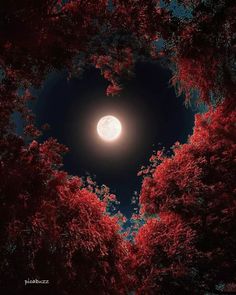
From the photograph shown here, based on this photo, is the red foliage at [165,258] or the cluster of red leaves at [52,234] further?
the red foliage at [165,258]

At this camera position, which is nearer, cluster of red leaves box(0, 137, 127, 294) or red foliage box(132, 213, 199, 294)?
cluster of red leaves box(0, 137, 127, 294)

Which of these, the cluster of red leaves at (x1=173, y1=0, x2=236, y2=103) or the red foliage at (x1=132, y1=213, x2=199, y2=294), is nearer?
the cluster of red leaves at (x1=173, y1=0, x2=236, y2=103)

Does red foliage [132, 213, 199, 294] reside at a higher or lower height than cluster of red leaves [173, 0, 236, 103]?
lower

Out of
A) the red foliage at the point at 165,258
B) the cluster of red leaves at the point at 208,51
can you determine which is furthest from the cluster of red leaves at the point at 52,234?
the cluster of red leaves at the point at 208,51

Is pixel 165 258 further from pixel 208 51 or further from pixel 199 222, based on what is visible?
pixel 208 51

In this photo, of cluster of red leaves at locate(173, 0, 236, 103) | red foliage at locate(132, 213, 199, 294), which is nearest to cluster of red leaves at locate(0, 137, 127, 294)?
red foliage at locate(132, 213, 199, 294)

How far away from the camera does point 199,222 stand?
14.6 meters

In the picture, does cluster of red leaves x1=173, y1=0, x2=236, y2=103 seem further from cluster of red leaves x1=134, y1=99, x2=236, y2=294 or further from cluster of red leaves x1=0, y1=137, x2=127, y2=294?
cluster of red leaves x1=0, y1=137, x2=127, y2=294

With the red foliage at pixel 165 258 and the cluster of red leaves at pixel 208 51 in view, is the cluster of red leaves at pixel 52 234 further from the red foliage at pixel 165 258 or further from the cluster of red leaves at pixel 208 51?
the cluster of red leaves at pixel 208 51

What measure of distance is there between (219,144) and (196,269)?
6247 mm

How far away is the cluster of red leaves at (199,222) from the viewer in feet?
46.2

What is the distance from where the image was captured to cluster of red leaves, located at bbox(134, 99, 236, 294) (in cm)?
1408

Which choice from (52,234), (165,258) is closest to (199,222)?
(165,258)

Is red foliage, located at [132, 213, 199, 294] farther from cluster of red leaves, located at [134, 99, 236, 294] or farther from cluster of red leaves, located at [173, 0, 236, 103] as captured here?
cluster of red leaves, located at [173, 0, 236, 103]
